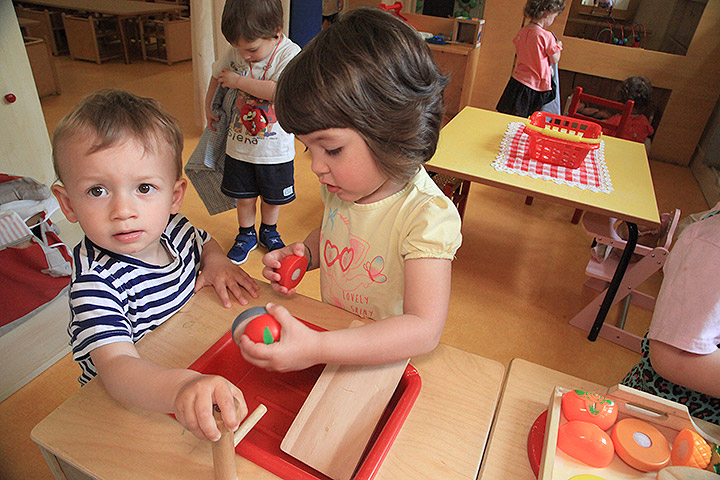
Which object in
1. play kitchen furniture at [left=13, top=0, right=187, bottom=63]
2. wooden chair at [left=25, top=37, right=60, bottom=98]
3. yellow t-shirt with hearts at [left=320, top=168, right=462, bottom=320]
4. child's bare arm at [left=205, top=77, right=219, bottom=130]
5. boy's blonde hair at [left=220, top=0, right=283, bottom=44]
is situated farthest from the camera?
play kitchen furniture at [left=13, top=0, right=187, bottom=63]

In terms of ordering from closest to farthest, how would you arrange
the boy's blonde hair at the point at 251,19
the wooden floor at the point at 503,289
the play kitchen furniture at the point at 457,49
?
1. the wooden floor at the point at 503,289
2. the boy's blonde hair at the point at 251,19
3. the play kitchen furniture at the point at 457,49

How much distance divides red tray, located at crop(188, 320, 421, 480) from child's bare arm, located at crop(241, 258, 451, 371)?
7 centimetres

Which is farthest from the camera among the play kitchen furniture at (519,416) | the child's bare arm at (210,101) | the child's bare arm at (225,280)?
the child's bare arm at (210,101)

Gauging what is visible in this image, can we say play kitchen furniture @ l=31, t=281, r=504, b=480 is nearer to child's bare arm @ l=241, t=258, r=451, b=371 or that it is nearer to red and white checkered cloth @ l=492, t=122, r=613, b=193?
child's bare arm @ l=241, t=258, r=451, b=371

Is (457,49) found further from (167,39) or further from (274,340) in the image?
(274,340)

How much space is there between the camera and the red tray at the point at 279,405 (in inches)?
21.4

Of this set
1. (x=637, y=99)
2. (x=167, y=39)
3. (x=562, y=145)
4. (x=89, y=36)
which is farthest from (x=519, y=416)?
(x=89, y=36)

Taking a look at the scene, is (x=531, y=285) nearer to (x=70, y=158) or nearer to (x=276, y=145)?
(x=276, y=145)

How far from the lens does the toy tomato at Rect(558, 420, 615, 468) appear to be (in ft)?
1.82

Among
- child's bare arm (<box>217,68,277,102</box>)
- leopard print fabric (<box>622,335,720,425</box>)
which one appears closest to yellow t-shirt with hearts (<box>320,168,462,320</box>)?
leopard print fabric (<box>622,335,720,425</box>)

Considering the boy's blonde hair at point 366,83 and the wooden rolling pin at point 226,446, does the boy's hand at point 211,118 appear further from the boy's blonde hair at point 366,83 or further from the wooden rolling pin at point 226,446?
the wooden rolling pin at point 226,446

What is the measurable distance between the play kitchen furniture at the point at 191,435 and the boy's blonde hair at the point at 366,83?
34 centimetres

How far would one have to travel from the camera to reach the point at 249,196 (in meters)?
1.90

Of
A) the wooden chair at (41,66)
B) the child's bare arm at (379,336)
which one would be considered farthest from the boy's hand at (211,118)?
the wooden chair at (41,66)
